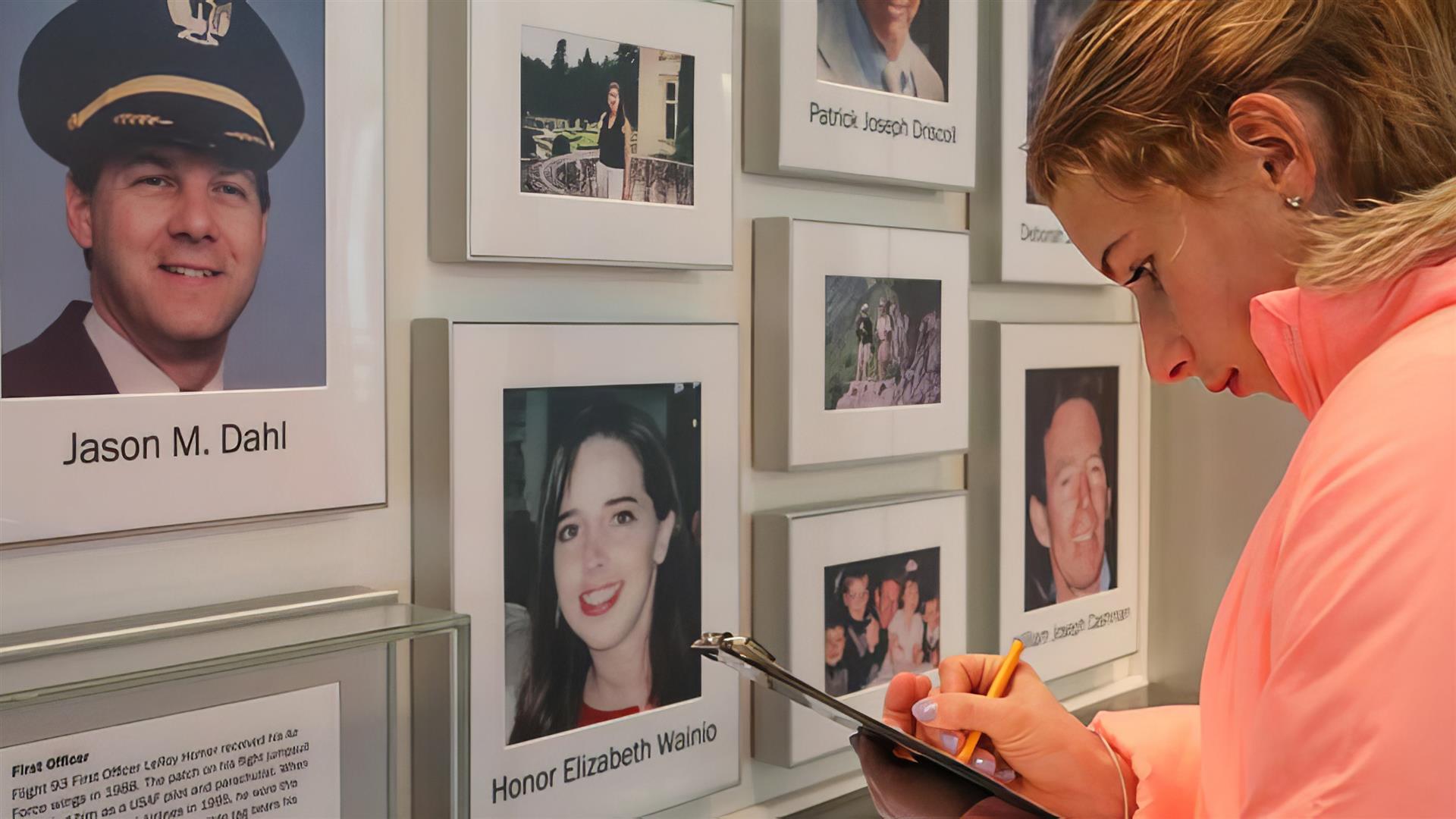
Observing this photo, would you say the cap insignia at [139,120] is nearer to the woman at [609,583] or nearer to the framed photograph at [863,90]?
the woman at [609,583]

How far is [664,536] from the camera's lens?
0.89 m

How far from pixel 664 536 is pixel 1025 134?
1.88 ft

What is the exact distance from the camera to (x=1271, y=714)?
1.32ft

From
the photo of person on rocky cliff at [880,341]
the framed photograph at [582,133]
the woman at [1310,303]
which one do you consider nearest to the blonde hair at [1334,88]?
the woman at [1310,303]

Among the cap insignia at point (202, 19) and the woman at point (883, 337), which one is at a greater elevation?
the cap insignia at point (202, 19)

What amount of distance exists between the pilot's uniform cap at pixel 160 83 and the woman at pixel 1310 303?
408 millimetres

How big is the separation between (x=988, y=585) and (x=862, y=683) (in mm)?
216

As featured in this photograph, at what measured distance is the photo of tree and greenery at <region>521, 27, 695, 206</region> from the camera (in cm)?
79

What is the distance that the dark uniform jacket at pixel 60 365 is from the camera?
1.96 ft

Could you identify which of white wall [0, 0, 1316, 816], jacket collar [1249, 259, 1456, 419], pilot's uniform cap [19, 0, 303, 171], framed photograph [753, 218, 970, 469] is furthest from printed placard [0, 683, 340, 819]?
jacket collar [1249, 259, 1456, 419]

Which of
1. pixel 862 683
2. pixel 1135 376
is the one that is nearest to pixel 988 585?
pixel 862 683

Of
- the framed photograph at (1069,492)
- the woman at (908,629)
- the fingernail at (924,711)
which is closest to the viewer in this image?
the fingernail at (924,711)

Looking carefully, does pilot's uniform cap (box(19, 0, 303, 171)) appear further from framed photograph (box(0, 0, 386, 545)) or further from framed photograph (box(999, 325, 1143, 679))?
framed photograph (box(999, 325, 1143, 679))

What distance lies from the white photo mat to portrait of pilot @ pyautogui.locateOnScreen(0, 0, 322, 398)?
0.14 meters
